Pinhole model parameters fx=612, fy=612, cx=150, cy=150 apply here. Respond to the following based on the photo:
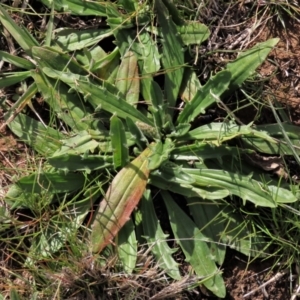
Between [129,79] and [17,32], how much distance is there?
0.50 m

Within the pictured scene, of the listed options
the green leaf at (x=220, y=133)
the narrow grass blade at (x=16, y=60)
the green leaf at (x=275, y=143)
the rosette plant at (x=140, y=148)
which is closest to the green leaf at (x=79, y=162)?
the rosette plant at (x=140, y=148)

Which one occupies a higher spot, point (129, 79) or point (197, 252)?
point (129, 79)

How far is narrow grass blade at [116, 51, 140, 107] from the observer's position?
2.50 m

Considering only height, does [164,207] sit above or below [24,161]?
below

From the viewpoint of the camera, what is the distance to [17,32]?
2518 millimetres

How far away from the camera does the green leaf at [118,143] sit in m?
2.35

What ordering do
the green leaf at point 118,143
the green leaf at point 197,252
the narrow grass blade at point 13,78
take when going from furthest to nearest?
the narrow grass blade at point 13,78, the green leaf at point 197,252, the green leaf at point 118,143

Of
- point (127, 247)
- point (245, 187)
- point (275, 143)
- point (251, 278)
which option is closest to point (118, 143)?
point (127, 247)

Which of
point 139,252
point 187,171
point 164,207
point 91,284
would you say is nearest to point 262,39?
point 187,171

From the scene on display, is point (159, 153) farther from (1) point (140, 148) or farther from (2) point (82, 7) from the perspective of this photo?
(2) point (82, 7)

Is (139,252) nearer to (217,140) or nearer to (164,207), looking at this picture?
(164,207)

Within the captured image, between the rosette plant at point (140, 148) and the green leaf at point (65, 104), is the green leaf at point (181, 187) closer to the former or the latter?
the rosette plant at point (140, 148)

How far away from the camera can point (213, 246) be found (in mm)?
2477

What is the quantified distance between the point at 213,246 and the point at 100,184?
52cm
